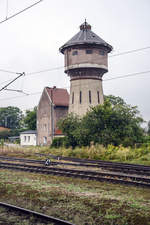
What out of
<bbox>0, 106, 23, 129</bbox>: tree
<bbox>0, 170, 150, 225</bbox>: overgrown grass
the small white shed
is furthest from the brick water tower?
<bbox>0, 106, 23, 129</bbox>: tree

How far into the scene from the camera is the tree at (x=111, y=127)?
25.8 m

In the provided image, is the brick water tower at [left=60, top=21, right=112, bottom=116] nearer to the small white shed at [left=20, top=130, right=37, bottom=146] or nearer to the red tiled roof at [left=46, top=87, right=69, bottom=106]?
the red tiled roof at [left=46, top=87, right=69, bottom=106]

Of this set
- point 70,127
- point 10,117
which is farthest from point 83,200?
point 10,117

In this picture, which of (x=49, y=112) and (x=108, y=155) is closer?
(x=108, y=155)

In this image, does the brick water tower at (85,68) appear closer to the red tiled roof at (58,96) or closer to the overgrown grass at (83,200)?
the red tiled roof at (58,96)

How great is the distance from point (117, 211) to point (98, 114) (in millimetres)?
20402

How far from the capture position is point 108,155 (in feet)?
72.5

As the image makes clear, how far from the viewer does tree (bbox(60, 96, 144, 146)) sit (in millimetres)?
25797

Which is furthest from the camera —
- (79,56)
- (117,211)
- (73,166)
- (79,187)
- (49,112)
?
(49,112)

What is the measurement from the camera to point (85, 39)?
36.3 meters

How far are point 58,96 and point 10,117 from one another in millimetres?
52607

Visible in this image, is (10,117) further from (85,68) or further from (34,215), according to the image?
(34,215)

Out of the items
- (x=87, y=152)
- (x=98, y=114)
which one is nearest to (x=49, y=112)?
(x=98, y=114)

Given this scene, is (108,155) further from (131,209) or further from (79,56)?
(79,56)
